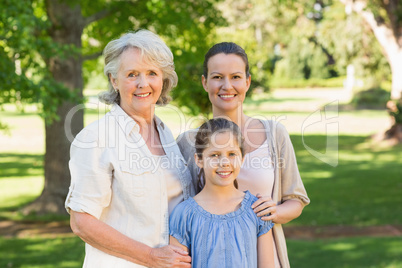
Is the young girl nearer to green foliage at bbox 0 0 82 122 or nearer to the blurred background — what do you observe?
the blurred background

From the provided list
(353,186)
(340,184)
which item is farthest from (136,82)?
(340,184)

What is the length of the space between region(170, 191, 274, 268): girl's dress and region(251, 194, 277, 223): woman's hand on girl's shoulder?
0.07m

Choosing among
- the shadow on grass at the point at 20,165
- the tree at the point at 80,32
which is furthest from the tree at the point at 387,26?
the shadow on grass at the point at 20,165

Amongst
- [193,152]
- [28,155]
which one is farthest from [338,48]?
[193,152]

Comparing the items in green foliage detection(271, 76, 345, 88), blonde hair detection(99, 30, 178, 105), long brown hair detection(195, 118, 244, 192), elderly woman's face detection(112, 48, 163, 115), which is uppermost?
green foliage detection(271, 76, 345, 88)

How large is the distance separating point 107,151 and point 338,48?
25777 millimetres

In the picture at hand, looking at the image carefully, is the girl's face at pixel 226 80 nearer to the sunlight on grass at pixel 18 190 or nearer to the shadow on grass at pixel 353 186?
the shadow on grass at pixel 353 186

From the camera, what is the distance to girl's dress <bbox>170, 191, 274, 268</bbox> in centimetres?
270

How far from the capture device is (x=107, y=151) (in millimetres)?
2557

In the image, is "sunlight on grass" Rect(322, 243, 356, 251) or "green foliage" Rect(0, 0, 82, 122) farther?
"sunlight on grass" Rect(322, 243, 356, 251)

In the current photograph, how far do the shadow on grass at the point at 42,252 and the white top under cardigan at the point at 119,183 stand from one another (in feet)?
17.3

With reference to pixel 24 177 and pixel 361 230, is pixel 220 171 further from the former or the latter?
pixel 24 177

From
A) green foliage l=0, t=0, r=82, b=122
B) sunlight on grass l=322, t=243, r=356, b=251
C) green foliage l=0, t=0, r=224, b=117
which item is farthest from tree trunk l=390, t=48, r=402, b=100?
green foliage l=0, t=0, r=82, b=122

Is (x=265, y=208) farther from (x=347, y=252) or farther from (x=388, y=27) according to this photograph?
(x=388, y=27)
